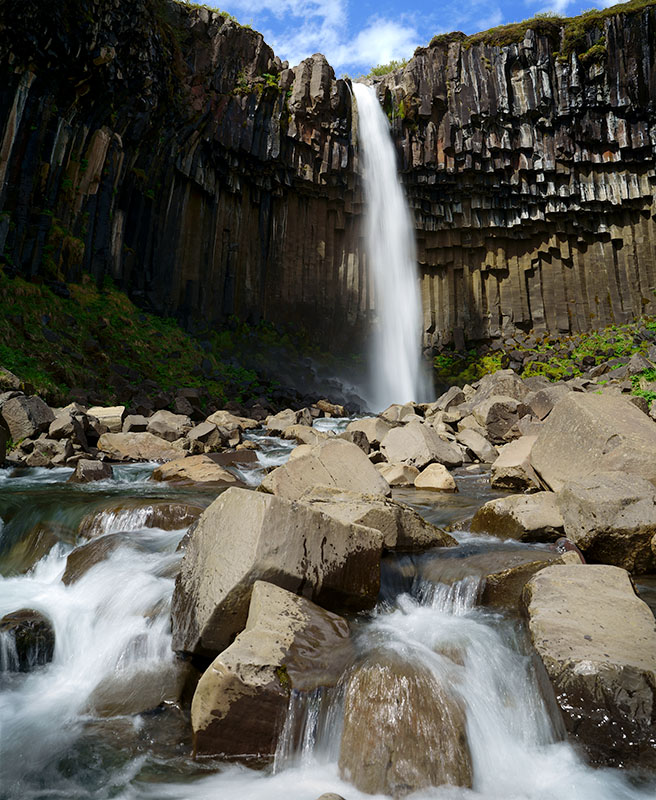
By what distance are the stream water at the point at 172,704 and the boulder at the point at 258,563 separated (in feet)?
0.82

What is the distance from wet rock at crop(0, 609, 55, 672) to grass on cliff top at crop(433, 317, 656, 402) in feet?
69.6

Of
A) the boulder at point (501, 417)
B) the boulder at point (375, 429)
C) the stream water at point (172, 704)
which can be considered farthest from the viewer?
the boulder at point (501, 417)

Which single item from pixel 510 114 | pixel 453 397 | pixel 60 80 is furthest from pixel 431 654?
pixel 510 114

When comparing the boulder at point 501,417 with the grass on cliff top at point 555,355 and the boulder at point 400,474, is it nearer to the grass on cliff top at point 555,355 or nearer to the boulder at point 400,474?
the boulder at point 400,474

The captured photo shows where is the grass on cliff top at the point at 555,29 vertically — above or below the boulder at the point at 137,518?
above

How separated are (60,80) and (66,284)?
5968 millimetres

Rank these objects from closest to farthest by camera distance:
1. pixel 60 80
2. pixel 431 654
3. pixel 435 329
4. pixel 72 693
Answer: pixel 431 654 → pixel 72 693 → pixel 60 80 → pixel 435 329

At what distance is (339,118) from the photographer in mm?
23094

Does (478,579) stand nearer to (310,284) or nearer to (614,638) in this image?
(614,638)

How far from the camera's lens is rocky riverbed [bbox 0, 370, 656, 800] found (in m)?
2.72

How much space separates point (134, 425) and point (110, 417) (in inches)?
23.0

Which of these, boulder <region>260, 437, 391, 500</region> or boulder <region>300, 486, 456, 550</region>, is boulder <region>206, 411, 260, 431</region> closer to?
boulder <region>260, 437, 391, 500</region>

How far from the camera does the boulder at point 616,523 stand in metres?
4.32

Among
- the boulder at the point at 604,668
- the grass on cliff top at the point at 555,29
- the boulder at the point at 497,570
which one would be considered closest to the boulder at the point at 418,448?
the boulder at the point at 497,570
